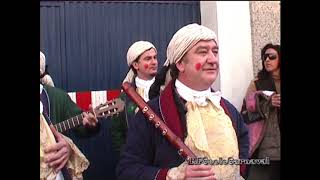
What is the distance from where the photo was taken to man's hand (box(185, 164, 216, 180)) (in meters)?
2.57

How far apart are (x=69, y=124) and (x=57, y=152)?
157mm

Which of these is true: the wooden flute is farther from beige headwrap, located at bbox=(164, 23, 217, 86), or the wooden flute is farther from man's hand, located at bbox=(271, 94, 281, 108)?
man's hand, located at bbox=(271, 94, 281, 108)

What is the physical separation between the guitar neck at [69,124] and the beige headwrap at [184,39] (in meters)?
0.50

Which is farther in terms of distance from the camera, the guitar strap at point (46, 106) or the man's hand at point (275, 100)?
the man's hand at point (275, 100)

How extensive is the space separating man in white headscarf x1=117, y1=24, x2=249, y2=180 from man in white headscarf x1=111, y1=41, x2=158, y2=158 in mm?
52

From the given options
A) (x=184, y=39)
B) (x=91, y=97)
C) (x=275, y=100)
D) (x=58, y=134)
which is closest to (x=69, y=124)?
(x=58, y=134)

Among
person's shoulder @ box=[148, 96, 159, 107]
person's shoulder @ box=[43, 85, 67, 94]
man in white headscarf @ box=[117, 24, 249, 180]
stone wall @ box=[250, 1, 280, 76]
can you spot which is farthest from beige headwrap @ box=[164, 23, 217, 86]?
person's shoulder @ box=[43, 85, 67, 94]

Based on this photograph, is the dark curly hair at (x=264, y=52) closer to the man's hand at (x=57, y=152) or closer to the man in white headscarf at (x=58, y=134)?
the man in white headscarf at (x=58, y=134)

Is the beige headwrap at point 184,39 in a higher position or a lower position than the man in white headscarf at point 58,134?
higher

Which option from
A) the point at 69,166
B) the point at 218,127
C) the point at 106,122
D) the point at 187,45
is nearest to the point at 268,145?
the point at 218,127

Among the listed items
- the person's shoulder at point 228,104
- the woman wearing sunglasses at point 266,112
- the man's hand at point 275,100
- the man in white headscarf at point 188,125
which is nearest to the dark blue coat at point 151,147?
the man in white headscarf at point 188,125

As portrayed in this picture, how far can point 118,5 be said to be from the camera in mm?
2711

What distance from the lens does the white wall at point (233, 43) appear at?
274 centimetres

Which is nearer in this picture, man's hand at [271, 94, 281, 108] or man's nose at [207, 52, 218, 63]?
man's nose at [207, 52, 218, 63]
